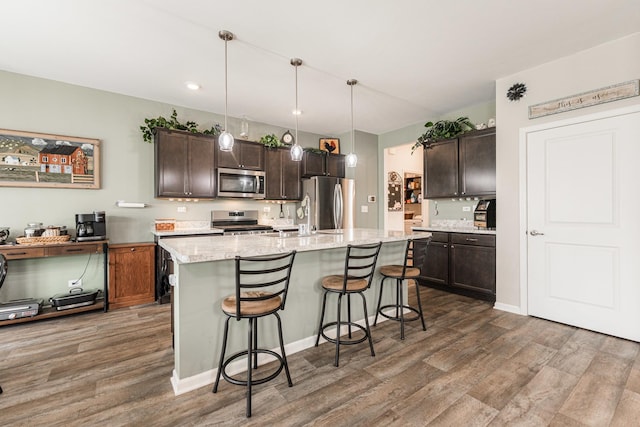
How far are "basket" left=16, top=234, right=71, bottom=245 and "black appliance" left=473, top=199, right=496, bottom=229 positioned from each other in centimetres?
515

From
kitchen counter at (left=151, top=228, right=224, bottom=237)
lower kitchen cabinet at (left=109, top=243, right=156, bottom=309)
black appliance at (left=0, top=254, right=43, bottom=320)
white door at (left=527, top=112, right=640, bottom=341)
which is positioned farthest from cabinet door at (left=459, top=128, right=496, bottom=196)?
black appliance at (left=0, top=254, right=43, bottom=320)

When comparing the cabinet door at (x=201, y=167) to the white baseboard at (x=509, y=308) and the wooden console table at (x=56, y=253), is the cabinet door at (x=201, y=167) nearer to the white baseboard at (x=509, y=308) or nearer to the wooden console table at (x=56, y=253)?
the wooden console table at (x=56, y=253)

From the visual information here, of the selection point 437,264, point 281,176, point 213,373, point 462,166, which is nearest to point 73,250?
point 213,373

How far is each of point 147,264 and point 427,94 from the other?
4411mm

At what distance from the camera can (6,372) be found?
7.25 feet

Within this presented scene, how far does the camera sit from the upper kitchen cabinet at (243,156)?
15.0 feet

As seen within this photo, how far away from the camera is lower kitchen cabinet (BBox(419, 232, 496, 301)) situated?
12.3 ft

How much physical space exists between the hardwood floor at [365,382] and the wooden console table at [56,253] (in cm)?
26

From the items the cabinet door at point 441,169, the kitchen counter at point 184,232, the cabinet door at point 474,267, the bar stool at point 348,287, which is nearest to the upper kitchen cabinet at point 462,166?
the cabinet door at point 441,169

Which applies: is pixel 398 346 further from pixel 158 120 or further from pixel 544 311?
pixel 158 120

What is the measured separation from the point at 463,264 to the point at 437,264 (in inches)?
16.1

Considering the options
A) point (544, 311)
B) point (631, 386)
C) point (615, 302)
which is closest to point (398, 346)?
point (631, 386)

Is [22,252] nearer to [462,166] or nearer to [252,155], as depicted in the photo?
[252,155]

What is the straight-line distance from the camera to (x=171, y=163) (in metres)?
4.10
